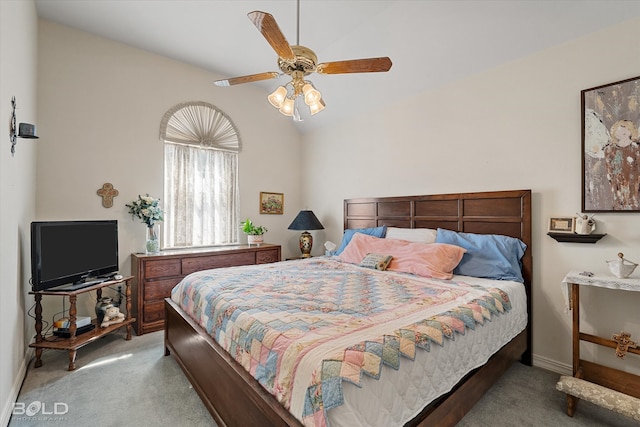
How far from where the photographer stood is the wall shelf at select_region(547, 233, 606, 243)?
2201 millimetres

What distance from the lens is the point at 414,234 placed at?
10.6ft

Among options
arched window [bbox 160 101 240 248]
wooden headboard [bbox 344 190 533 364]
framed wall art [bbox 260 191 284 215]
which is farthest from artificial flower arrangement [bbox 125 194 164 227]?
wooden headboard [bbox 344 190 533 364]

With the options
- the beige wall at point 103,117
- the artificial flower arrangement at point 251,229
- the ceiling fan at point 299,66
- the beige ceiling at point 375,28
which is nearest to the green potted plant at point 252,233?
the artificial flower arrangement at point 251,229

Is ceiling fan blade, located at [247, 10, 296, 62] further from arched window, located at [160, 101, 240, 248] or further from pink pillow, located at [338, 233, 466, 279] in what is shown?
arched window, located at [160, 101, 240, 248]

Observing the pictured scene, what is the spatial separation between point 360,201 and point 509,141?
1.93 metres

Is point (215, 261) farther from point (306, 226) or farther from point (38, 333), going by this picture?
point (38, 333)

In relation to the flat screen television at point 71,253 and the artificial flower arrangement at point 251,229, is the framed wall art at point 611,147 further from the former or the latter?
the flat screen television at point 71,253

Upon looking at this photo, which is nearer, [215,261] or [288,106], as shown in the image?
[288,106]

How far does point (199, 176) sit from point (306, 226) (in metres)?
1.70

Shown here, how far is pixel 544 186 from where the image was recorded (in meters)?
2.53

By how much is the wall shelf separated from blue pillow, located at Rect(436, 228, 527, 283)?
249 millimetres

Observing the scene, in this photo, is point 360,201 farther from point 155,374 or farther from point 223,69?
point 155,374

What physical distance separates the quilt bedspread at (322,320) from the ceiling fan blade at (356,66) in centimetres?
159

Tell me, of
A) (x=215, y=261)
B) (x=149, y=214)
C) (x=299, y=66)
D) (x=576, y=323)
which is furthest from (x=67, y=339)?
(x=576, y=323)
